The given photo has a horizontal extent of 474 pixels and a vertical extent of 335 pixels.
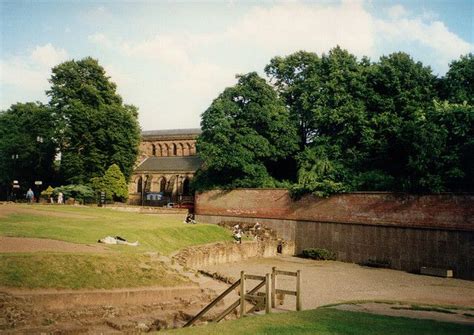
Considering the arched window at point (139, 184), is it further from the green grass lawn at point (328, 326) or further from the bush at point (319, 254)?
the green grass lawn at point (328, 326)

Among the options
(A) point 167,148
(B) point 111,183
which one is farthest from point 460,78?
(A) point 167,148

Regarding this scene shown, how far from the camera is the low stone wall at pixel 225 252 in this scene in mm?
27344

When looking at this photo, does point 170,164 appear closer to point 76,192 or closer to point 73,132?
point 73,132

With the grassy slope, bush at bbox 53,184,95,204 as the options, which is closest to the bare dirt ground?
the grassy slope

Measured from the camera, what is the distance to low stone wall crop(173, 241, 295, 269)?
27.3 meters

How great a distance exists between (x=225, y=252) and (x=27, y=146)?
37.4 meters

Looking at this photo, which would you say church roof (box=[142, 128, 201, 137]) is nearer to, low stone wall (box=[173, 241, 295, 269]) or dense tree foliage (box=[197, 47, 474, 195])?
dense tree foliage (box=[197, 47, 474, 195])

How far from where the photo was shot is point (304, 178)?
39.1 meters

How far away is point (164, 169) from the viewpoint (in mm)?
72500

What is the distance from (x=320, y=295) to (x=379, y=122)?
68.8 ft

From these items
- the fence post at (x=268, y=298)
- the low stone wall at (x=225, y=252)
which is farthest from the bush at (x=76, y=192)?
the fence post at (x=268, y=298)

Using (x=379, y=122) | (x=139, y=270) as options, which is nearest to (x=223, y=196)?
(x=379, y=122)

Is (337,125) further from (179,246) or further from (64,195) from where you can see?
(64,195)

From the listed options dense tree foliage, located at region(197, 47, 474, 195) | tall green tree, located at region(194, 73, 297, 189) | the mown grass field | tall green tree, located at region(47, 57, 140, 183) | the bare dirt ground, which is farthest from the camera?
tall green tree, located at region(47, 57, 140, 183)
